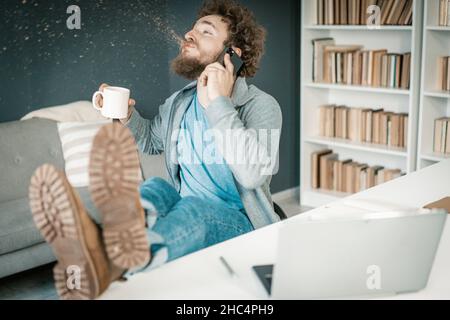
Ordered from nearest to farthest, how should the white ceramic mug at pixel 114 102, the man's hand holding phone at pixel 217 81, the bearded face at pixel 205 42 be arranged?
1. the man's hand holding phone at pixel 217 81
2. the white ceramic mug at pixel 114 102
3. the bearded face at pixel 205 42

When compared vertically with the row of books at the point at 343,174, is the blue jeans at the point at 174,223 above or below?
above

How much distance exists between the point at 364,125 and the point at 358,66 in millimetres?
381

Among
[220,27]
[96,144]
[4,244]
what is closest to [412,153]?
[220,27]

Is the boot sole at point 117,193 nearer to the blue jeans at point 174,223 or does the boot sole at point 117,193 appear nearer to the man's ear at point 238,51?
the blue jeans at point 174,223

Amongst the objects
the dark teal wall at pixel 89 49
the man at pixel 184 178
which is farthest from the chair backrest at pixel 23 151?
the man at pixel 184 178

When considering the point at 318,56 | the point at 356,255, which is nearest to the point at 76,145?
the point at 318,56

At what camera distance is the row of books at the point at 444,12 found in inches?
141

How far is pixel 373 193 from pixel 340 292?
2.60 ft

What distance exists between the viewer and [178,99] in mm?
2195

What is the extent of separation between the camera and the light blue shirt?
2.04 metres

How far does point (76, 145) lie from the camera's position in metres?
3.23

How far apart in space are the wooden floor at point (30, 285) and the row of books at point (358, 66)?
2.16 metres

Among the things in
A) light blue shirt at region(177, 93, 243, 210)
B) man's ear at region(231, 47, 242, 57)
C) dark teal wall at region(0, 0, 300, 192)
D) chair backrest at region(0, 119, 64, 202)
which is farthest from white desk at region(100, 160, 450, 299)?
dark teal wall at region(0, 0, 300, 192)

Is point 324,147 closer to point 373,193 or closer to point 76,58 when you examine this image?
point 76,58
